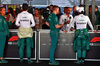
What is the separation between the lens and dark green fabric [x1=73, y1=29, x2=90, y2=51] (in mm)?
4836

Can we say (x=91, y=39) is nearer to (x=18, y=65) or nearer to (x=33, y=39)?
(x=33, y=39)

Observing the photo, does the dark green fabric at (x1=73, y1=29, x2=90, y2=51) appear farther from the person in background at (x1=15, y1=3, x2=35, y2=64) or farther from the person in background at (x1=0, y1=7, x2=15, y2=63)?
the person in background at (x1=0, y1=7, x2=15, y2=63)

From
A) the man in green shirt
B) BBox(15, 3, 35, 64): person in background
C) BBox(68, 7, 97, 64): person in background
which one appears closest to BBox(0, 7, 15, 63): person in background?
BBox(15, 3, 35, 64): person in background

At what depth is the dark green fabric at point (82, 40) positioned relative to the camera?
4.84 metres

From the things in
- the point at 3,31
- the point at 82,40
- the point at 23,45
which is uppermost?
the point at 3,31

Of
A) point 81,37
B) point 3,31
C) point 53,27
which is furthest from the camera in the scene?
point 3,31

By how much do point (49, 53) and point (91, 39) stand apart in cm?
117

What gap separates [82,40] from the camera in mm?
4883

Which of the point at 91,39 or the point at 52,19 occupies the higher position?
the point at 52,19

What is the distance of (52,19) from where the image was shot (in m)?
4.68

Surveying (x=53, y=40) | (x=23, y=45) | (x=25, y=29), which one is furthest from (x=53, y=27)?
(x=23, y=45)

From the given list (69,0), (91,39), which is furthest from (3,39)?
(69,0)

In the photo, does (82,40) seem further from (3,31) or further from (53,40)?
(3,31)

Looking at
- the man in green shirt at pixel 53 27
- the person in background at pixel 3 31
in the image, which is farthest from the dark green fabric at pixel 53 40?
the person in background at pixel 3 31
